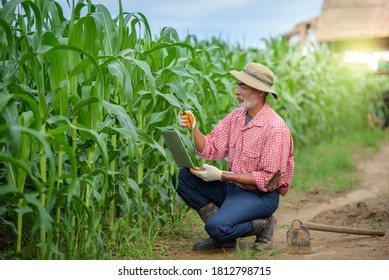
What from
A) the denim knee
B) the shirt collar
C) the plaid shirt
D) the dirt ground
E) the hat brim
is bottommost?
the dirt ground

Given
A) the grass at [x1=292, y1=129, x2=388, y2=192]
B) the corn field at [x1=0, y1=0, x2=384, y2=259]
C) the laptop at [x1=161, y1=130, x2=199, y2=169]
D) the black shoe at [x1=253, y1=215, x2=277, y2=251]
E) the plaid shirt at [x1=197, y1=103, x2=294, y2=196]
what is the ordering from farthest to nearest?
1. the grass at [x1=292, y1=129, x2=388, y2=192]
2. the black shoe at [x1=253, y1=215, x2=277, y2=251]
3. the plaid shirt at [x1=197, y1=103, x2=294, y2=196]
4. the laptop at [x1=161, y1=130, x2=199, y2=169]
5. the corn field at [x1=0, y1=0, x2=384, y2=259]

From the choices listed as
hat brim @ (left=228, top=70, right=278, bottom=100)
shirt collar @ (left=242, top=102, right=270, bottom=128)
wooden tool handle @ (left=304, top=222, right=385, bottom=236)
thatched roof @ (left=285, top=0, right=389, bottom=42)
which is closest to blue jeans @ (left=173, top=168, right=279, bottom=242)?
wooden tool handle @ (left=304, top=222, right=385, bottom=236)

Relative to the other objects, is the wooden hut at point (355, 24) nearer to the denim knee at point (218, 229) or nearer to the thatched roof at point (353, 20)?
the thatched roof at point (353, 20)

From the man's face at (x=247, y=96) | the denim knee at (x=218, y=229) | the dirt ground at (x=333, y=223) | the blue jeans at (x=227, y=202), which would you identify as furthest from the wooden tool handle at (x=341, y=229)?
the man's face at (x=247, y=96)

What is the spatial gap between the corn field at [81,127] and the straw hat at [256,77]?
1.00 ft

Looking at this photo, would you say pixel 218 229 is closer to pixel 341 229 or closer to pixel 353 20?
pixel 341 229

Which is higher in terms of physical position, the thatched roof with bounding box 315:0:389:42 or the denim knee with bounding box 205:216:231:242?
the thatched roof with bounding box 315:0:389:42

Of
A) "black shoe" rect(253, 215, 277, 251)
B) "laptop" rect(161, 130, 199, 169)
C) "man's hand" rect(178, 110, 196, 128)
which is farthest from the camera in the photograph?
"black shoe" rect(253, 215, 277, 251)

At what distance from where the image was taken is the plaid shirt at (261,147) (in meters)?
3.65

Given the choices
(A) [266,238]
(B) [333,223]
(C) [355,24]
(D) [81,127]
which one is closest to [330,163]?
(C) [355,24]

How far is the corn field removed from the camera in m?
2.82

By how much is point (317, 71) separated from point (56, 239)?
6.68 m

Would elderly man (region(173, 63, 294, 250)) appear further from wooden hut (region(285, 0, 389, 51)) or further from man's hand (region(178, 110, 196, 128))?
wooden hut (region(285, 0, 389, 51))

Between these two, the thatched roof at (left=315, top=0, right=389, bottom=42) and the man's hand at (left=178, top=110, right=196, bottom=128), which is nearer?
the man's hand at (left=178, top=110, right=196, bottom=128)
